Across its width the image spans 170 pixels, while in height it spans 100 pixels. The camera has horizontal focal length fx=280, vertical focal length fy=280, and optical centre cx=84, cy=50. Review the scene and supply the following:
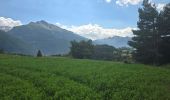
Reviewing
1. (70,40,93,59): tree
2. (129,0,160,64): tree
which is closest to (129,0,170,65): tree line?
(129,0,160,64): tree

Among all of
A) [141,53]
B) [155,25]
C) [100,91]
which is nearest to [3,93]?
[100,91]

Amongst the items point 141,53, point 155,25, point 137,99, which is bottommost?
point 137,99

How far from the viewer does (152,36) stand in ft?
243

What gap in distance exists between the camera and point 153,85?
27938 millimetres

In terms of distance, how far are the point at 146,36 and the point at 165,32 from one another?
493 cm

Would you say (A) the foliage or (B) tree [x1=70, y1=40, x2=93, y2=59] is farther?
(A) the foliage

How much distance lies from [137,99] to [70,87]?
716 centimetres

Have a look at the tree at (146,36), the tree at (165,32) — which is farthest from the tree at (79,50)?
the tree at (165,32)

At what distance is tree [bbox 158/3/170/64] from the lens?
7100 centimetres

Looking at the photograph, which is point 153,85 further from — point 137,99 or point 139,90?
point 137,99

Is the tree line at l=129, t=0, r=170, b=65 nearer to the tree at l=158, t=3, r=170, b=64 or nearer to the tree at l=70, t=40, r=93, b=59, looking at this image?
the tree at l=158, t=3, r=170, b=64

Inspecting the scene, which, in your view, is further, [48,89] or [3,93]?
[48,89]

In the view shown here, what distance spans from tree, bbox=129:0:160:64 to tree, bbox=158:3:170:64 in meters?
1.29

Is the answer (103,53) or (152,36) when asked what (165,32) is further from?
(103,53)
